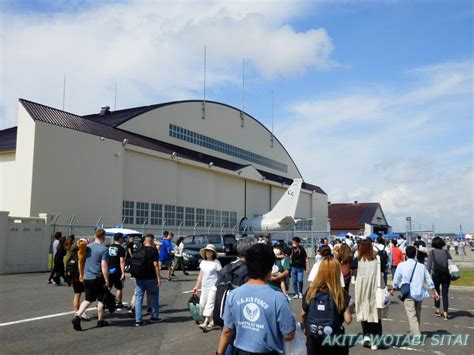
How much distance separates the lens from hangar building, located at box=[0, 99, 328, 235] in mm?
25719

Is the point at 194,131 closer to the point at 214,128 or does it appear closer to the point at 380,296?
the point at 214,128

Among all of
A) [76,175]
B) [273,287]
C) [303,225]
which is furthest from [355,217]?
[273,287]

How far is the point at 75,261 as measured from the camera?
10453 mm

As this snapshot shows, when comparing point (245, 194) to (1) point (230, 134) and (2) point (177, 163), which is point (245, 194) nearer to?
(1) point (230, 134)

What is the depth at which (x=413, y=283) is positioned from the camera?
314 inches

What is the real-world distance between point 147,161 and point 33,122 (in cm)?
1021

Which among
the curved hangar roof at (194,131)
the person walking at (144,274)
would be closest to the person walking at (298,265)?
the person walking at (144,274)

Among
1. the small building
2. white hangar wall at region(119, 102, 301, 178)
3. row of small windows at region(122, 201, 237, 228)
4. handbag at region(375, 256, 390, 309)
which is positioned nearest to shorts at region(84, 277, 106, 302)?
handbag at region(375, 256, 390, 309)

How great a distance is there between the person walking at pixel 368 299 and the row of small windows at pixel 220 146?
33.5 metres

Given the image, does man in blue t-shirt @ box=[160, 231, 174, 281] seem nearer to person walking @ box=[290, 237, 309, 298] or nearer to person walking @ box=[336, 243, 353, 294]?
person walking @ box=[290, 237, 309, 298]

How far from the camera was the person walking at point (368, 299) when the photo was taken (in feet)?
23.9

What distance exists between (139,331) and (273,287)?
3.31 meters

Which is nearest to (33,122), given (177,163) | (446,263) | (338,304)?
(177,163)

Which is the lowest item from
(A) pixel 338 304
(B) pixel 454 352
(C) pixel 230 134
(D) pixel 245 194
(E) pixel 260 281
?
(B) pixel 454 352
